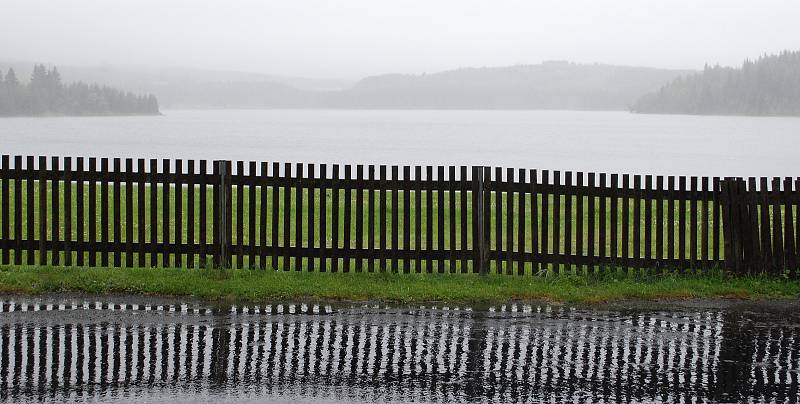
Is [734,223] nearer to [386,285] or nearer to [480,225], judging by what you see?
[480,225]

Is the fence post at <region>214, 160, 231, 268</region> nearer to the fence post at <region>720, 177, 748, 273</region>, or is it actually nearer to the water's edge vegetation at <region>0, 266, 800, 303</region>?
the water's edge vegetation at <region>0, 266, 800, 303</region>

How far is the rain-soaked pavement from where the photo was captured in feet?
24.5

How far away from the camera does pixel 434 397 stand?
730 centimetres

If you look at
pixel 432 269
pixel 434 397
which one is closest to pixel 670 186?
pixel 432 269

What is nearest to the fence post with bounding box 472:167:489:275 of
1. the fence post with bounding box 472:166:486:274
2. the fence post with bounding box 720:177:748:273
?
the fence post with bounding box 472:166:486:274

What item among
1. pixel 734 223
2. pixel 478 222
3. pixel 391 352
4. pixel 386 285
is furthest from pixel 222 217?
pixel 734 223

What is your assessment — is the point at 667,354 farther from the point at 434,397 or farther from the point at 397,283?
the point at 397,283

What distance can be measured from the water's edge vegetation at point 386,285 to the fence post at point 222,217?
0.31 meters

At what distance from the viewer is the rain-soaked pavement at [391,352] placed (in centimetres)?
747

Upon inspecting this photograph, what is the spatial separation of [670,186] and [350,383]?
6881 millimetres

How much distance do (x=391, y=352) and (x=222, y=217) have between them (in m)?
4.95

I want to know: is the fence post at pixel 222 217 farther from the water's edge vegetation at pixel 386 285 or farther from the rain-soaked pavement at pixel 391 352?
the rain-soaked pavement at pixel 391 352

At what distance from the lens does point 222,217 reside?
42.6 feet

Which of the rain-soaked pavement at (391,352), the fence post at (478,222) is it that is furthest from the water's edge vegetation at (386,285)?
the rain-soaked pavement at (391,352)
